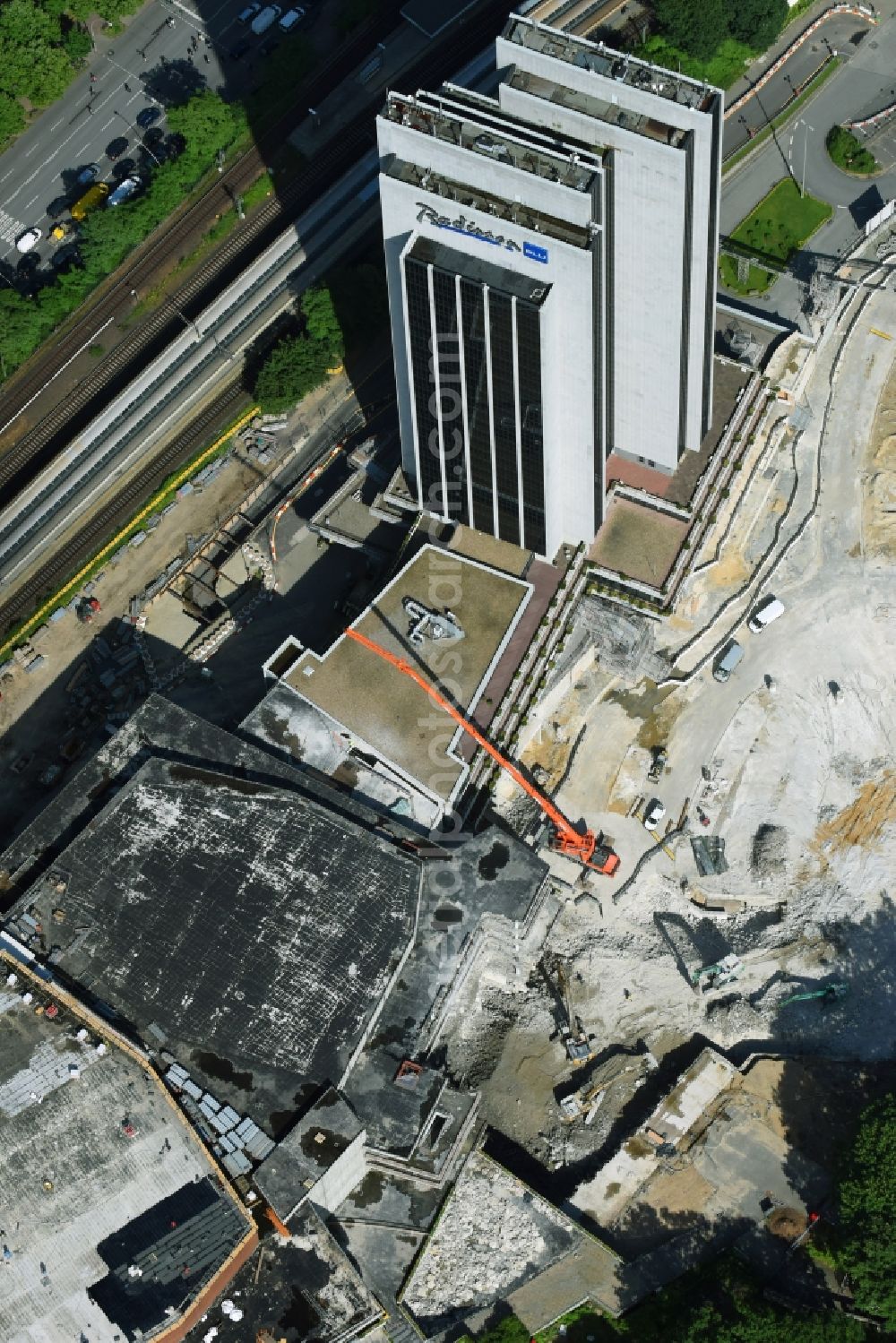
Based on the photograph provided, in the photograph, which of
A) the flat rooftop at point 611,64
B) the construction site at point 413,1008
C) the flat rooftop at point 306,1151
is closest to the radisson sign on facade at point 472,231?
the flat rooftop at point 611,64

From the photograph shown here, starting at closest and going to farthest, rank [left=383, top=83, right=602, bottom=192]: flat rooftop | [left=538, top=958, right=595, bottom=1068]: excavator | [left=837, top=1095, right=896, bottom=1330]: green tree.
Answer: [left=383, top=83, right=602, bottom=192]: flat rooftop
[left=837, top=1095, right=896, bottom=1330]: green tree
[left=538, top=958, right=595, bottom=1068]: excavator

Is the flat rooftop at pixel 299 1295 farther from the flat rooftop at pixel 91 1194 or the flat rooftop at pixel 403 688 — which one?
the flat rooftop at pixel 403 688

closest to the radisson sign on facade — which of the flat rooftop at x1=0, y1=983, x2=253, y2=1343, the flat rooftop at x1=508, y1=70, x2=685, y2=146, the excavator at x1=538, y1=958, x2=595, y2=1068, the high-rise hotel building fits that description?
the high-rise hotel building

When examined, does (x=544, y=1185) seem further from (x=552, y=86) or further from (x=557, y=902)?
(x=552, y=86)

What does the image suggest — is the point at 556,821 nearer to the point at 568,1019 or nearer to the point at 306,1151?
the point at 568,1019

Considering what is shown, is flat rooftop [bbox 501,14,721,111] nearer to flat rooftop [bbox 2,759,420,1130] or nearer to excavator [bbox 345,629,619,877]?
excavator [bbox 345,629,619,877]

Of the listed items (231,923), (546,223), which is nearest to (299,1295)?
(231,923)
